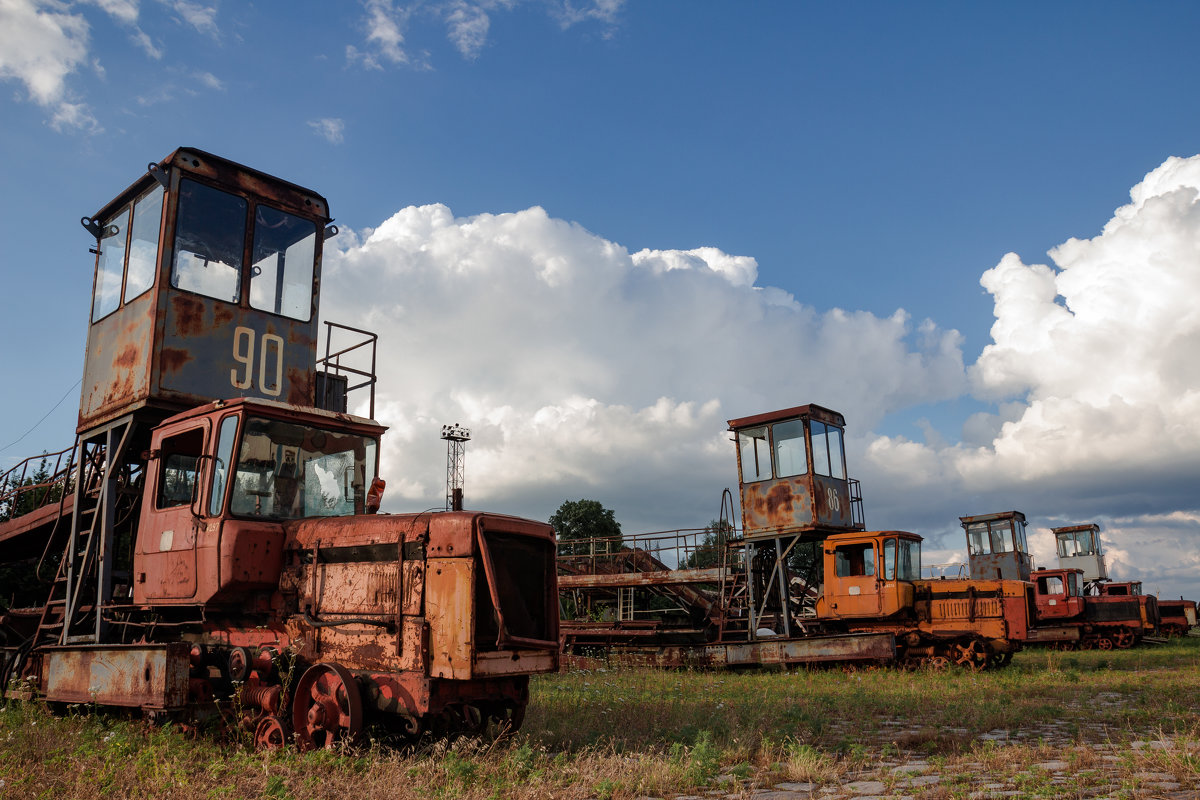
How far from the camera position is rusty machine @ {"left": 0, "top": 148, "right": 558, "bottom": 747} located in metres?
7.00

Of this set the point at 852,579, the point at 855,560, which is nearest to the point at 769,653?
the point at 852,579

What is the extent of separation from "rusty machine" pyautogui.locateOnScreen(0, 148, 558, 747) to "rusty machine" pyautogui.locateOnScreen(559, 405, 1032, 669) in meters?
9.42

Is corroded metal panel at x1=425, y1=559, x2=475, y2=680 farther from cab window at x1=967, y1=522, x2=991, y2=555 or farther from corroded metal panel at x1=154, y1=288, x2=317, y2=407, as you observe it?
cab window at x1=967, y1=522, x2=991, y2=555

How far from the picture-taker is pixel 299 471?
8273mm

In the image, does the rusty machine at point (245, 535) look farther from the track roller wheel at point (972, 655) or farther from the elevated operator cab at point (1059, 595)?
the elevated operator cab at point (1059, 595)

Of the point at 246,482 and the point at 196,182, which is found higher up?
the point at 196,182

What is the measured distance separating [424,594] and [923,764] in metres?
4.24

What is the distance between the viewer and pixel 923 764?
23.3ft

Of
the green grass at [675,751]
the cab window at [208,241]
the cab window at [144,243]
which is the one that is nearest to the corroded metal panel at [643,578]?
the green grass at [675,751]

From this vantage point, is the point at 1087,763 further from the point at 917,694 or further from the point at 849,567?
the point at 849,567

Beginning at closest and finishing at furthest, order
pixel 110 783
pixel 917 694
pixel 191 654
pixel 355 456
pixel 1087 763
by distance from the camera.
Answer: pixel 110 783 < pixel 1087 763 < pixel 191 654 < pixel 355 456 < pixel 917 694

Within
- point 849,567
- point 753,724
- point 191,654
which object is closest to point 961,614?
point 849,567

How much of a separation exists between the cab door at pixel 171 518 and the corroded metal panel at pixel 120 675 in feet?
2.25

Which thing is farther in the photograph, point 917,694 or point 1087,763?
point 917,694
